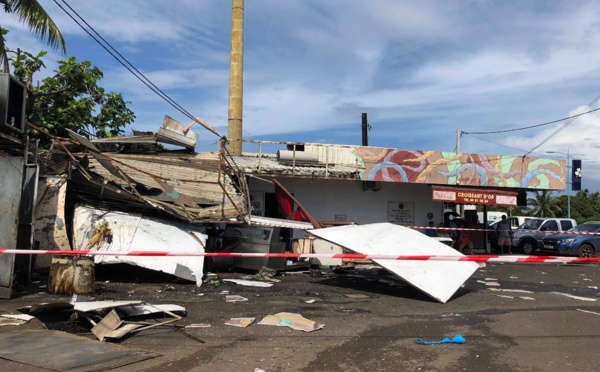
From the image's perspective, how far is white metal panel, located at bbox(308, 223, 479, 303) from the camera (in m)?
8.57

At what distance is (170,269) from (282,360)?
5.63 meters

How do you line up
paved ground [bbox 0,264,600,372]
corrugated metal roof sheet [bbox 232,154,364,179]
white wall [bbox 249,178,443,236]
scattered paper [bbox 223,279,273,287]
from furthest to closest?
white wall [bbox 249,178,443,236], corrugated metal roof sheet [bbox 232,154,364,179], scattered paper [bbox 223,279,273,287], paved ground [bbox 0,264,600,372]

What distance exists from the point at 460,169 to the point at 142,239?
44.2 feet

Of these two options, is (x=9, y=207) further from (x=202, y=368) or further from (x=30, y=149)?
(x=202, y=368)

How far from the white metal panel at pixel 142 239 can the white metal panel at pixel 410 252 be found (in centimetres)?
292

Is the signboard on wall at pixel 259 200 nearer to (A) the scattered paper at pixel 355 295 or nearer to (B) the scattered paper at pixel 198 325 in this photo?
(A) the scattered paper at pixel 355 295

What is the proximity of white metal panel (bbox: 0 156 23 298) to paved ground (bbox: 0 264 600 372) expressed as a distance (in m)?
1.02

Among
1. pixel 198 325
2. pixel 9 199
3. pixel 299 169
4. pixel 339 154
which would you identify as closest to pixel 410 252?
pixel 198 325

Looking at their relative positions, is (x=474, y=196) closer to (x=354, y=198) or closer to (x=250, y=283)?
(x=354, y=198)

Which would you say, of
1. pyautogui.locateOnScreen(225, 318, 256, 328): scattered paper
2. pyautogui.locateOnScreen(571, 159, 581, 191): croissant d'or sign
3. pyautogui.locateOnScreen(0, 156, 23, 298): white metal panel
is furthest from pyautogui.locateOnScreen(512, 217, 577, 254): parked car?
pyautogui.locateOnScreen(0, 156, 23, 298): white metal panel

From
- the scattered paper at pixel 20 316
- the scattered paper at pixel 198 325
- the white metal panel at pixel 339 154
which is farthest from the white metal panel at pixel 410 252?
the white metal panel at pixel 339 154

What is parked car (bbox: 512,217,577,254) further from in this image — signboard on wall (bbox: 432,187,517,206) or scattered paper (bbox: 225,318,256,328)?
scattered paper (bbox: 225,318,256,328)

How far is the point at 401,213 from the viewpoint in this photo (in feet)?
65.0

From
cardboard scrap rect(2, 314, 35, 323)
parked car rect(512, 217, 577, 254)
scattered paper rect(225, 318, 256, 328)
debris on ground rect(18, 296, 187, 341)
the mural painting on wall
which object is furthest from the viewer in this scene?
parked car rect(512, 217, 577, 254)
